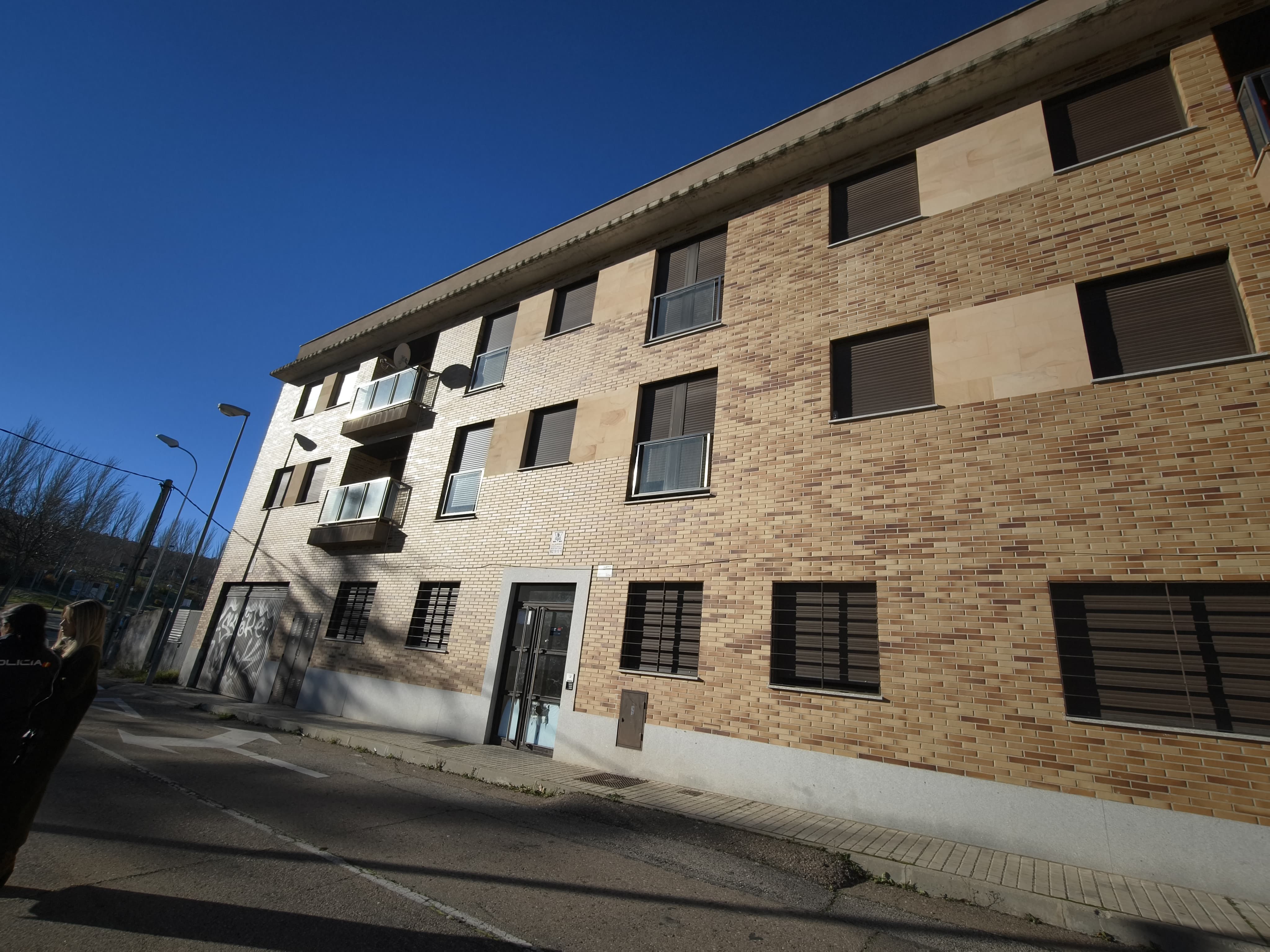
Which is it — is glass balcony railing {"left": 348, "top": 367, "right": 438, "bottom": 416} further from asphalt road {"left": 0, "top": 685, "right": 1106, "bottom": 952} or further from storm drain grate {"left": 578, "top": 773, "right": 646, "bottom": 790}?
storm drain grate {"left": 578, "top": 773, "right": 646, "bottom": 790}

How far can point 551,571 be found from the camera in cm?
1038

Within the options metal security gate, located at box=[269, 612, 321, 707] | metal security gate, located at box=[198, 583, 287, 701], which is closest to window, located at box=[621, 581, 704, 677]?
metal security gate, located at box=[269, 612, 321, 707]

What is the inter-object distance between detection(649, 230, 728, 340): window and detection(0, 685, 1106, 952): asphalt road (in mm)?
8014

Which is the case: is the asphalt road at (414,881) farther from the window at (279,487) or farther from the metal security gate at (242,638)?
the window at (279,487)

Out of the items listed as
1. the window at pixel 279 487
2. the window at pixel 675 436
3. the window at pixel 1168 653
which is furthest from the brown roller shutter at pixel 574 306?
the window at pixel 279 487

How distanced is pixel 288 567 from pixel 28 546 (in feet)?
80.9

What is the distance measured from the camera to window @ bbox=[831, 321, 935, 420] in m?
7.93

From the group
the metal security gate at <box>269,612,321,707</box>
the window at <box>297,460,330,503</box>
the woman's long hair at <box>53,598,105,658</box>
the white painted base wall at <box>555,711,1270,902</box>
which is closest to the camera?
the woman's long hair at <box>53,598,105,658</box>

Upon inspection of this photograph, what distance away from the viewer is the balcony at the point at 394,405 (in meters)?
14.5

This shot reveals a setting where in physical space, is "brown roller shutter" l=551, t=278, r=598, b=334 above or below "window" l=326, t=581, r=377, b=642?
above

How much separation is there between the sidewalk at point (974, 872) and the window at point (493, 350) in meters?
8.30

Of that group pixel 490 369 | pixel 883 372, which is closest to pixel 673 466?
pixel 883 372

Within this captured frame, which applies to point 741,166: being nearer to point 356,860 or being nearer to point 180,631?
point 356,860

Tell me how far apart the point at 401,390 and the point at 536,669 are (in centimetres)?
861
